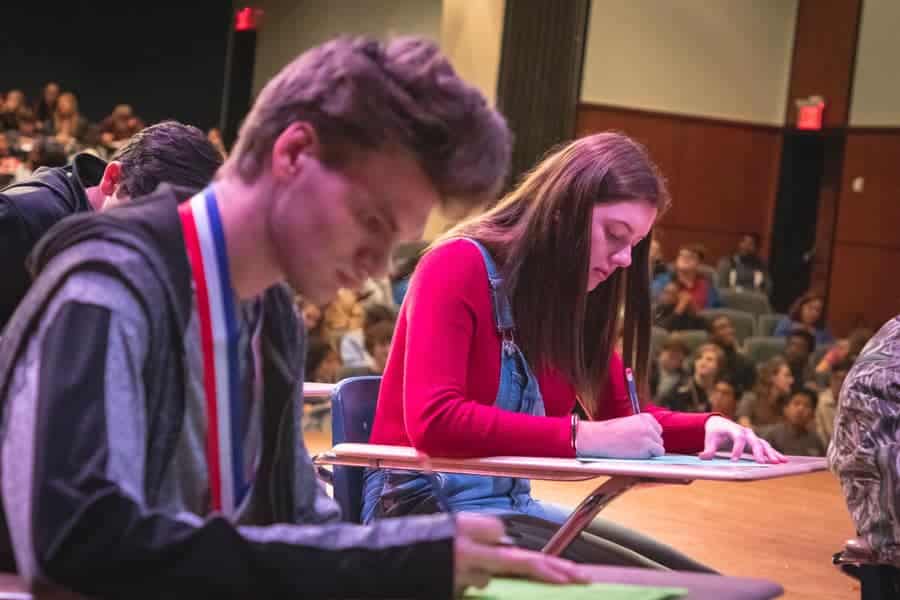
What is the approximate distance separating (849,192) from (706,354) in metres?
4.92

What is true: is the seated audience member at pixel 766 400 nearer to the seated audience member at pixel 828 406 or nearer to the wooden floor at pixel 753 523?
the seated audience member at pixel 828 406

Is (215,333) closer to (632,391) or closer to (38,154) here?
(632,391)

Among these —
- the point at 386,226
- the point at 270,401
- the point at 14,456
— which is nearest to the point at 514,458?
the point at 270,401

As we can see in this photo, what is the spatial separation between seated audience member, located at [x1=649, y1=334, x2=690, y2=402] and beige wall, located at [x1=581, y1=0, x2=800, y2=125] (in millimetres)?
4378

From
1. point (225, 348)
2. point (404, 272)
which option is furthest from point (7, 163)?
point (225, 348)

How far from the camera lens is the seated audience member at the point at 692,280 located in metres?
9.53

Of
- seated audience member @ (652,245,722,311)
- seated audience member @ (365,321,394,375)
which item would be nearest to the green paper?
seated audience member @ (365,321,394,375)

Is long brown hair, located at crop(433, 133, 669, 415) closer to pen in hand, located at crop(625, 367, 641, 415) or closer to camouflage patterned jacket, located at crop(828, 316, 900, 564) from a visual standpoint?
pen in hand, located at crop(625, 367, 641, 415)

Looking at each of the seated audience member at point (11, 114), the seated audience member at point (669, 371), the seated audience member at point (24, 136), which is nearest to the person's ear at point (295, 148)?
the seated audience member at point (669, 371)

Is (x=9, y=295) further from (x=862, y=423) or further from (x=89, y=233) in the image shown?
(x=862, y=423)

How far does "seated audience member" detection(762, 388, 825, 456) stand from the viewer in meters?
7.50

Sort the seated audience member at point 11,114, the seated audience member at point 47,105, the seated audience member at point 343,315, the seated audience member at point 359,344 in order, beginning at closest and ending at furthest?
the seated audience member at point 359,344 → the seated audience member at point 343,315 → the seated audience member at point 11,114 → the seated audience member at point 47,105

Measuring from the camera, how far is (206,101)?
14.6 m

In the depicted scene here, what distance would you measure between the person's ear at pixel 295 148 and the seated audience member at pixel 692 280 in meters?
8.21
